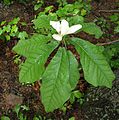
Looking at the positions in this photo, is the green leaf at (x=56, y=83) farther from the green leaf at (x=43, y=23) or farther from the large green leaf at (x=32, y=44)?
the green leaf at (x=43, y=23)

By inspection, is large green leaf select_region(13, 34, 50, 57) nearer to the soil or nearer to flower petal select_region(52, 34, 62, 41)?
flower petal select_region(52, 34, 62, 41)

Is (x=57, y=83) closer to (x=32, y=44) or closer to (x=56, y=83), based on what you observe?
(x=56, y=83)

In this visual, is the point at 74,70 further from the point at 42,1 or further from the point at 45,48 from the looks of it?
the point at 42,1

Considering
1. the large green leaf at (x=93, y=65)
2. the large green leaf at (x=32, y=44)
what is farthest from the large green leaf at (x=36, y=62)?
the large green leaf at (x=93, y=65)

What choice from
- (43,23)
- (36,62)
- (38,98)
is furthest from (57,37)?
(38,98)

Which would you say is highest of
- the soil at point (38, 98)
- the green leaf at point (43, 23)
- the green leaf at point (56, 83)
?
the green leaf at point (43, 23)
